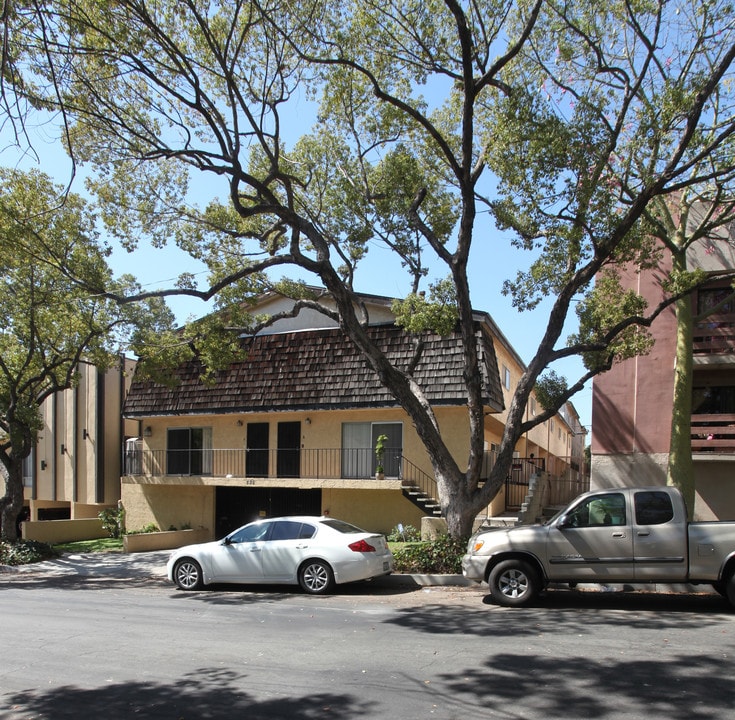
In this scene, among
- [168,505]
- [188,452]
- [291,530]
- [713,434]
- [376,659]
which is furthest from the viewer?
[168,505]

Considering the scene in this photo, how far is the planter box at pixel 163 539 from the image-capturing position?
20.1m

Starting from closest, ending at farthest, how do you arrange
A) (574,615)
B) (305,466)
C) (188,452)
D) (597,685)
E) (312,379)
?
1. (597,685)
2. (574,615)
3. (312,379)
4. (305,466)
5. (188,452)

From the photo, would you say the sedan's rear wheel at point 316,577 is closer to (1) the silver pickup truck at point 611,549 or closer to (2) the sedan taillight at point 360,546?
(2) the sedan taillight at point 360,546

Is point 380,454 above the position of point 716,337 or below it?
below

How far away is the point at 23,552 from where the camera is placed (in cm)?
1892

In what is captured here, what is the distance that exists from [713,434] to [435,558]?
26.0 feet

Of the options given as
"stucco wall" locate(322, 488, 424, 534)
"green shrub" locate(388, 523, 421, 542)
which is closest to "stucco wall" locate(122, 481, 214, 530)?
"stucco wall" locate(322, 488, 424, 534)

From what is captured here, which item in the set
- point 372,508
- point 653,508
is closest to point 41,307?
point 372,508

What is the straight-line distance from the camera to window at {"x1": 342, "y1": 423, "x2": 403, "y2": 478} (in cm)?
1927

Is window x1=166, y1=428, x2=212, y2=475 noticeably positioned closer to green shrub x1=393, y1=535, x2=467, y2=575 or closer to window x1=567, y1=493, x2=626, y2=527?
green shrub x1=393, y1=535, x2=467, y2=575

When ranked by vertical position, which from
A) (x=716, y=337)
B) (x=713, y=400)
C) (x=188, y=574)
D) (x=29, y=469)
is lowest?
(x=188, y=574)

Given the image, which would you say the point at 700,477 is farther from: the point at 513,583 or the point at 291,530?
the point at 291,530

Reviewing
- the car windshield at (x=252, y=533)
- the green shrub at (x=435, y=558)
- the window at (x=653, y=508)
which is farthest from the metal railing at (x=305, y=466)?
the window at (x=653, y=508)

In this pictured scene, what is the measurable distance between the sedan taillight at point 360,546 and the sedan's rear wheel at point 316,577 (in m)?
0.53
